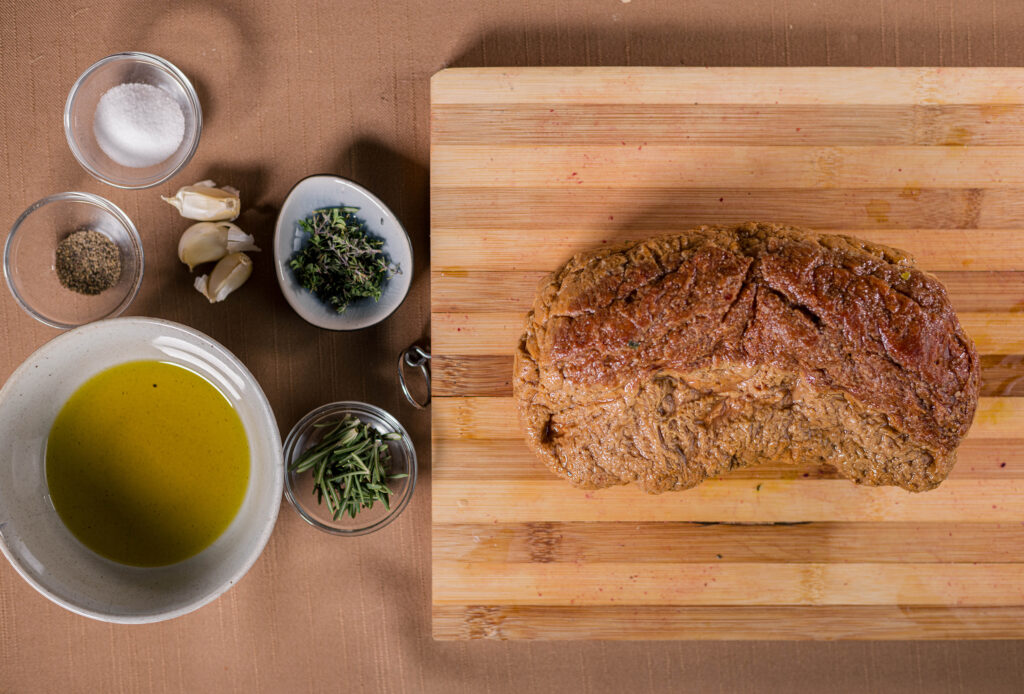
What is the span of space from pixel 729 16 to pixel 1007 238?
1.43 m

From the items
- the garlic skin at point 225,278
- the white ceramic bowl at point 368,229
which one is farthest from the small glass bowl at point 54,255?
the white ceramic bowl at point 368,229

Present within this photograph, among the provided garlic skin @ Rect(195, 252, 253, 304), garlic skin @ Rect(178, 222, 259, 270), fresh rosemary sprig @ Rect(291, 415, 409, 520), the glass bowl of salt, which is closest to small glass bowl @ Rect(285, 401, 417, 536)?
fresh rosemary sprig @ Rect(291, 415, 409, 520)

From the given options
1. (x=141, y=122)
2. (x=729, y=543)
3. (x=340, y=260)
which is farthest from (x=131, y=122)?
(x=729, y=543)

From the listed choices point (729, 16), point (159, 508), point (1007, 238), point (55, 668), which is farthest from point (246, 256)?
point (1007, 238)

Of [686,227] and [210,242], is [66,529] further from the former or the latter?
[686,227]

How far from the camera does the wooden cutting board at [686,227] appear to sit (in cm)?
257

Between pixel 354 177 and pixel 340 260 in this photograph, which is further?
pixel 354 177

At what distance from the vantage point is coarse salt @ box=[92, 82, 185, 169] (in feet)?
8.80

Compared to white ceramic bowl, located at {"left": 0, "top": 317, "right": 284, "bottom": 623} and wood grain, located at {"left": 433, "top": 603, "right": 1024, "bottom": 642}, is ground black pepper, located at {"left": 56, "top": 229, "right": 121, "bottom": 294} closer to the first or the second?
white ceramic bowl, located at {"left": 0, "top": 317, "right": 284, "bottom": 623}

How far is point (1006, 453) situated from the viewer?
261 centimetres

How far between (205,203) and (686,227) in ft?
6.33

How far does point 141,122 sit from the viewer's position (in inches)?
105

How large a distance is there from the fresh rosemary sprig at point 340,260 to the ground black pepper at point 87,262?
78 cm

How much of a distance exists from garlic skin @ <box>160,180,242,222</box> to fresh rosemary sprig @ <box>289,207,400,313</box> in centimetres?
34
